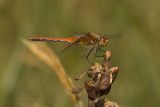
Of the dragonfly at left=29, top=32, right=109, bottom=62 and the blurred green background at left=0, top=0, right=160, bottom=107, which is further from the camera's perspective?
the blurred green background at left=0, top=0, right=160, bottom=107

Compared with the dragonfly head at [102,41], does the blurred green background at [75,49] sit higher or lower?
lower

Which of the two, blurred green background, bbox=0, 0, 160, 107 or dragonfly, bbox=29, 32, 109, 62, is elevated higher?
dragonfly, bbox=29, 32, 109, 62

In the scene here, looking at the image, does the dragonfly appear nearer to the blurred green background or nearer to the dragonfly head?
the dragonfly head

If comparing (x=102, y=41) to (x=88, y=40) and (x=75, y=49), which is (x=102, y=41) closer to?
(x=88, y=40)

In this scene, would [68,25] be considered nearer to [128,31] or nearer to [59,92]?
[128,31]

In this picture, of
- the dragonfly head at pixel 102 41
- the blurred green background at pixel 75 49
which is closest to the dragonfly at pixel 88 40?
the dragonfly head at pixel 102 41

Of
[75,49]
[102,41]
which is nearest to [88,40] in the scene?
[102,41]

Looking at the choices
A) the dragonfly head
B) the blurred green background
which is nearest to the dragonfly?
the dragonfly head

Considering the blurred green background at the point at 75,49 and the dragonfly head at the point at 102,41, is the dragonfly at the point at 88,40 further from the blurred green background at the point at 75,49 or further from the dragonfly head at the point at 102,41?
the blurred green background at the point at 75,49
